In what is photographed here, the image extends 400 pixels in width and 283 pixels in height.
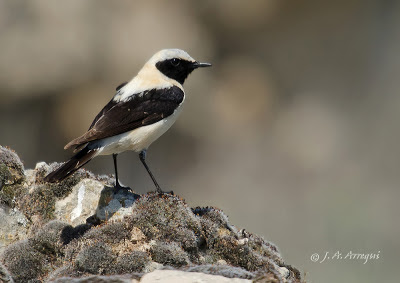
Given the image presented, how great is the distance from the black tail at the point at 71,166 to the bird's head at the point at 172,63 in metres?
2.46

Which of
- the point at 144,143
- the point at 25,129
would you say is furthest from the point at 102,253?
the point at 25,129

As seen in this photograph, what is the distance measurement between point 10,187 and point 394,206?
1986 cm

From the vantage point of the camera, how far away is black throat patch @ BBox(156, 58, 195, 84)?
45.3 ft

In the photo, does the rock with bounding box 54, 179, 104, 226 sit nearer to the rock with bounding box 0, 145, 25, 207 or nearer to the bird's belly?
the rock with bounding box 0, 145, 25, 207

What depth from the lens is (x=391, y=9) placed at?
136 ft

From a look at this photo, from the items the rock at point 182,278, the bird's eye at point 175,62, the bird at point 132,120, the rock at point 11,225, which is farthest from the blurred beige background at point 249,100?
the rock at point 182,278

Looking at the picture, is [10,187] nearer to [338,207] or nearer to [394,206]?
[338,207]

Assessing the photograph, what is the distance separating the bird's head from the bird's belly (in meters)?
1.35

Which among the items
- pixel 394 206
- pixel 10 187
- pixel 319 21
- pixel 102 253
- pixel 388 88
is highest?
pixel 319 21

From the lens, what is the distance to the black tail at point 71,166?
11828mm

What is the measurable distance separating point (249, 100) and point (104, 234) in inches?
1171

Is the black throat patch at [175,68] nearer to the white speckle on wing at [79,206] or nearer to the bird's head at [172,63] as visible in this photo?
the bird's head at [172,63]

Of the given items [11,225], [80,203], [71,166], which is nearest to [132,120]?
[71,166]

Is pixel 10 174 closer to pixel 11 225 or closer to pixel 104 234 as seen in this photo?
pixel 11 225
